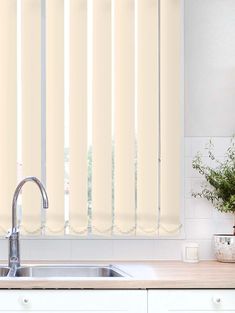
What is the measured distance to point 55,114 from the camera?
10.9 ft

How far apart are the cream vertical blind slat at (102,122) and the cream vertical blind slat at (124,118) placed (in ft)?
0.13

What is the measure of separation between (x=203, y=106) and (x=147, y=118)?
0.33 meters

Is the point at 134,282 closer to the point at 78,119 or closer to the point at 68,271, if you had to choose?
the point at 68,271

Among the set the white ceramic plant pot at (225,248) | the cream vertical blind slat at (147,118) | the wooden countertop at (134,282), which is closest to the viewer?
the wooden countertop at (134,282)

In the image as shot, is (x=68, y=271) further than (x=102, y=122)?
No

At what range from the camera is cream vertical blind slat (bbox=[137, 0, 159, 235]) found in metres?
3.29

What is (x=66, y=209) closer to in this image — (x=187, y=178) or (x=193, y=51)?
(x=187, y=178)

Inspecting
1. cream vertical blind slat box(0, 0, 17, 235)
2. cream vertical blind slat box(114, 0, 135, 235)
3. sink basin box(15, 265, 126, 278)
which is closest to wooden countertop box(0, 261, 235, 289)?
sink basin box(15, 265, 126, 278)

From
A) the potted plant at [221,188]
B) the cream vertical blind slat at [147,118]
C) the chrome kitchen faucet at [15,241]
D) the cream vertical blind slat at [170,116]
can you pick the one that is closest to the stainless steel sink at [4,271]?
the chrome kitchen faucet at [15,241]

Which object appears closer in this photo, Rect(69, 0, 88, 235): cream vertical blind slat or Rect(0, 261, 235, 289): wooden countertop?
Answer: Rect(0, 261, 235, 289): wooden countertop

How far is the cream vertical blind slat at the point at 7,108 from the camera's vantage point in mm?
3264
